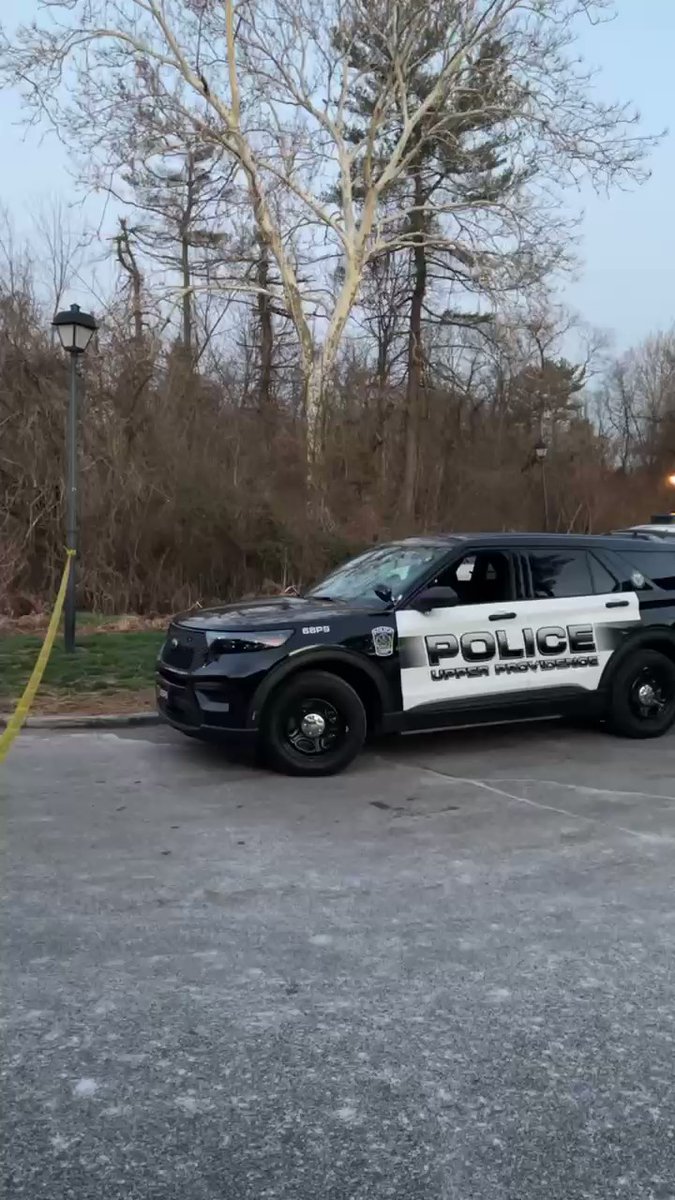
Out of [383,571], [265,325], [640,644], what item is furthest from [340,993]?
[265,325]

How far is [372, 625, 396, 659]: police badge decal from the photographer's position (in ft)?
22.7

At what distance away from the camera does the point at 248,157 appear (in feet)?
80.0

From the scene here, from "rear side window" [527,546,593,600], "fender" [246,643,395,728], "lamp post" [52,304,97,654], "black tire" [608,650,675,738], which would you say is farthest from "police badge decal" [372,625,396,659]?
"lamp post" [52,304,97,654]

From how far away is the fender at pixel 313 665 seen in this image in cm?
660

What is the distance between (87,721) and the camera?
337 inches

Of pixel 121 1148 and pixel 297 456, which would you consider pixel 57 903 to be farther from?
pixel 297 456

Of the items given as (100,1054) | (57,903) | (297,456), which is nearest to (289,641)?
(57,903)

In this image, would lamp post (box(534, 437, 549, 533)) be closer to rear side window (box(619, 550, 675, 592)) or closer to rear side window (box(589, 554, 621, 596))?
rear side window (box(619, 550, 675, 592))

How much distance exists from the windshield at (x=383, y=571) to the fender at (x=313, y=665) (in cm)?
64

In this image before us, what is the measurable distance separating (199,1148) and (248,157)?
2498cm

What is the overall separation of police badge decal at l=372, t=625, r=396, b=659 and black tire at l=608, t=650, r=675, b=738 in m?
2.01

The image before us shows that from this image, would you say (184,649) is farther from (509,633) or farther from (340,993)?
(340,993)

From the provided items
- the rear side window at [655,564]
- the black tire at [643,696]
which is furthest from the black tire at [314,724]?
the rear side window at [655,564]

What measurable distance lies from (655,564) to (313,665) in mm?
3243
